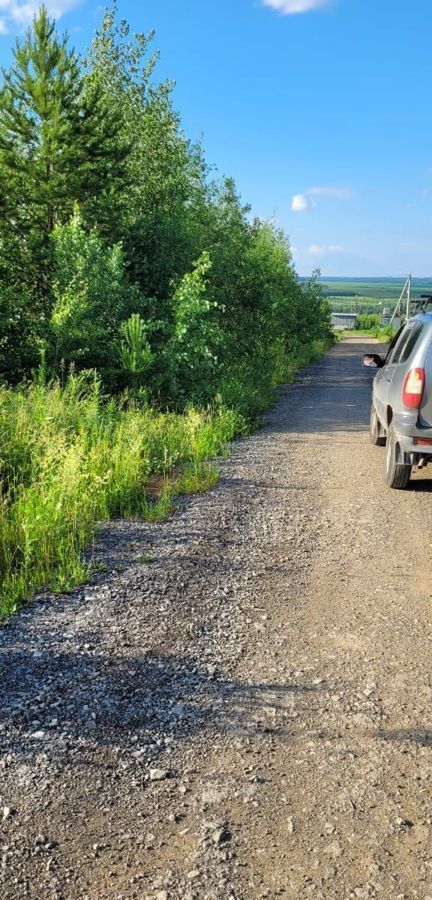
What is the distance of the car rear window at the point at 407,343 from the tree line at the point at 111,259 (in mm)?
5038

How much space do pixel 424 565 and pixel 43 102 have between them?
14151mm

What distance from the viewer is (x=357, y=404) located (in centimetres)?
1780

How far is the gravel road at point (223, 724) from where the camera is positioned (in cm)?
261

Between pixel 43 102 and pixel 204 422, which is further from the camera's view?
pixel 43 102

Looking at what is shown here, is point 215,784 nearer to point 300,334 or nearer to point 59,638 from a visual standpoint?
point 59,638

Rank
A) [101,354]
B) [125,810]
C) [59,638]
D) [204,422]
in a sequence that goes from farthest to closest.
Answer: [101,354]
[204,422]
[59,638]
[125,810]

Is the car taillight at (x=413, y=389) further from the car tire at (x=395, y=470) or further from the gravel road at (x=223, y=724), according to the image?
the gravel road at (x=223, y=724)

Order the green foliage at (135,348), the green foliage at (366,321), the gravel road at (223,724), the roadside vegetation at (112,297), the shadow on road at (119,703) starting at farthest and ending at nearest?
the green foliage at (366,321), the green foliage at (135,348), the roadside vegetation at (112,297), the shadow on road at (119,703), the gravel road at (223,724)

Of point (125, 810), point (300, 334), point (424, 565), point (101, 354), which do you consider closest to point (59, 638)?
point (125, 810)

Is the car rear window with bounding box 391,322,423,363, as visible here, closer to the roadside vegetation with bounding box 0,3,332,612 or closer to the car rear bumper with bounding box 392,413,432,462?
the car rear bumper with bounding box 392,413,432,462

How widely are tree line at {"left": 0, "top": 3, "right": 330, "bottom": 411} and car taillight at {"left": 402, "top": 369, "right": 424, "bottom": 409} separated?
6.02 metres

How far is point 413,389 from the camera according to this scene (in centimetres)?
780

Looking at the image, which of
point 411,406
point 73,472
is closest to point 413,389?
point 411,406

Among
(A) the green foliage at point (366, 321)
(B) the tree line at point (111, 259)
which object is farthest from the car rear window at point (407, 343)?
(A) the green foliage at point (366, 321)
